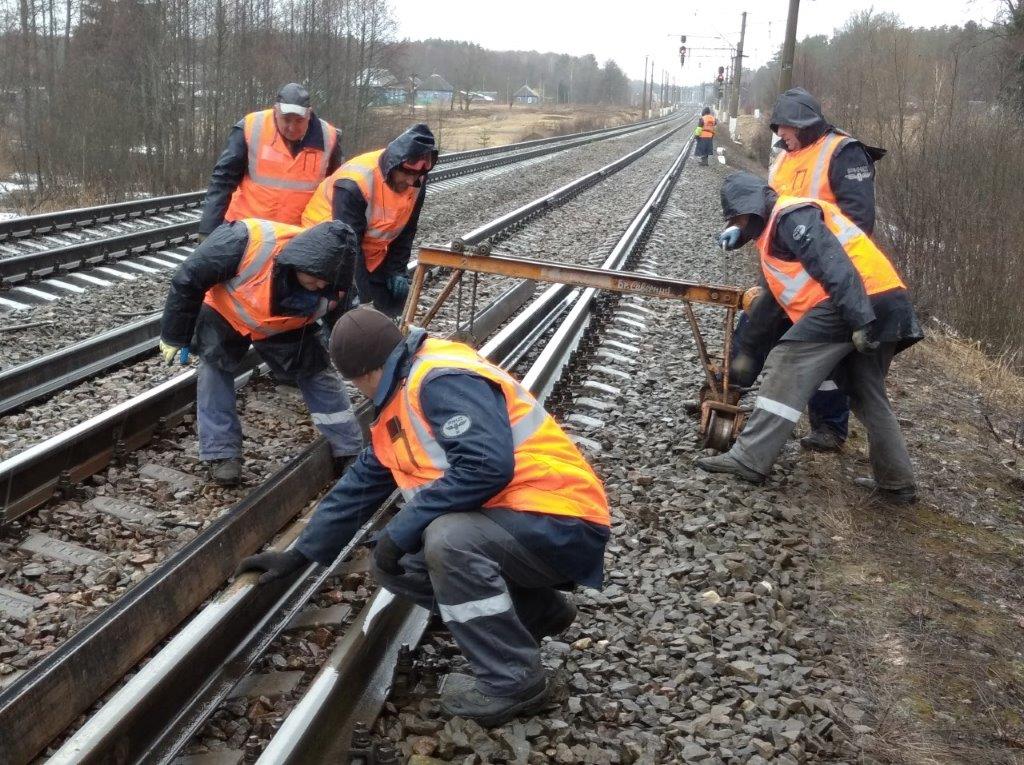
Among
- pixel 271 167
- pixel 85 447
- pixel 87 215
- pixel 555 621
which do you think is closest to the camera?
pixel 555 621

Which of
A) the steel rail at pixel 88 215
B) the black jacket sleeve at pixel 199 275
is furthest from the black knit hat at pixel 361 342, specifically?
the steel rail at pixel 88 215

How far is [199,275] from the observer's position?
16.0 ft

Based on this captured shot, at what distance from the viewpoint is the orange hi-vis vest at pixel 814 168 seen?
6.20 meters

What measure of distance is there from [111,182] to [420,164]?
14.2 metres

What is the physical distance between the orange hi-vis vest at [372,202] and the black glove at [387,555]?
10.1 feet

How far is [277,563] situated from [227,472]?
153 centimetres

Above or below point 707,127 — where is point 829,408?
below

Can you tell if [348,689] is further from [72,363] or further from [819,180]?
[819,180]

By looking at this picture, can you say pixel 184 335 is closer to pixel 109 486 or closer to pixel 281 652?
pixel 109 486

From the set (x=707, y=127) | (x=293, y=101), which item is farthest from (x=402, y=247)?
(x=707, y=127)

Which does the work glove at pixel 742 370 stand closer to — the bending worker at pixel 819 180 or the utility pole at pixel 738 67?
the bending worker at pixel 819 180

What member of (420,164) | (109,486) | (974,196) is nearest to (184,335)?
(109,486)

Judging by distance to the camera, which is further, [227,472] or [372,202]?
[372,202]

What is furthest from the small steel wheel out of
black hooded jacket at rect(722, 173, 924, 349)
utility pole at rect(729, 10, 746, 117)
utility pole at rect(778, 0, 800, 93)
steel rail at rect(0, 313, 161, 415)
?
utility pole at rect(729, 10, 746, 117)
